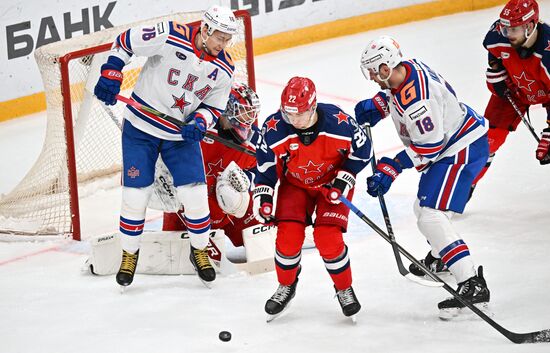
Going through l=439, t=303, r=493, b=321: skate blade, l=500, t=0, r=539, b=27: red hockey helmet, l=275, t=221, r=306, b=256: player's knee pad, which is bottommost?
l=439, t=303, r=493, b=321: skate blade

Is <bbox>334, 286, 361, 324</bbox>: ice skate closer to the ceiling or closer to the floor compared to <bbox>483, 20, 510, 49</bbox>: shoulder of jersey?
closer to the floor

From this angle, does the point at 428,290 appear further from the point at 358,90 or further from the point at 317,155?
the point at 358,90

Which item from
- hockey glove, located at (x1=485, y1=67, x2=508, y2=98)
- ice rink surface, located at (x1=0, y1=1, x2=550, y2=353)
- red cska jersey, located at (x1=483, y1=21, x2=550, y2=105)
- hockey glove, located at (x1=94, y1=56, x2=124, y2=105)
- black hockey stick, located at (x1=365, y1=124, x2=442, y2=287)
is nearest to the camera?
ice rink surface, located at (x1=0, y1=1, x2=550, y2=353)

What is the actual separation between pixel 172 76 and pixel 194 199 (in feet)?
1.86

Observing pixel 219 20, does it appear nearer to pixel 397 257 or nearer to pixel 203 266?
pixel 203 266

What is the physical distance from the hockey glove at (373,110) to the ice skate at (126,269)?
47.5 inches

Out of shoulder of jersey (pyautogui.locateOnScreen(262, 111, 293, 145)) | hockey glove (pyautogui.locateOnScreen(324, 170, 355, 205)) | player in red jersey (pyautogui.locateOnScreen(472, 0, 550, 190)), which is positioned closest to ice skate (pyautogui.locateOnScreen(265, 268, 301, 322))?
hockey glove (pyautogui.locateOnScreen(324, 170, 355, 205))

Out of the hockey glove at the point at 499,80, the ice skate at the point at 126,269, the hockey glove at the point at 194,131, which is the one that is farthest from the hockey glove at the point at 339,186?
the hockey glove at the point at 499,80

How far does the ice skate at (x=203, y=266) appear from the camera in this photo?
5.01m

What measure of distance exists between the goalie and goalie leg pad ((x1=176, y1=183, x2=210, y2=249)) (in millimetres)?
213

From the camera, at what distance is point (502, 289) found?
4812 mm

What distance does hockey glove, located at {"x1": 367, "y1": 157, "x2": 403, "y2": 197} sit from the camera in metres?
4.59

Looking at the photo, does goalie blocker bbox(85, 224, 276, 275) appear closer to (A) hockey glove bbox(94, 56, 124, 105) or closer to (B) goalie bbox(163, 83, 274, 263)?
(B) goalie bbox(163, 83, 274, 263)

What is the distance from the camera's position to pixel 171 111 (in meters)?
5.02
